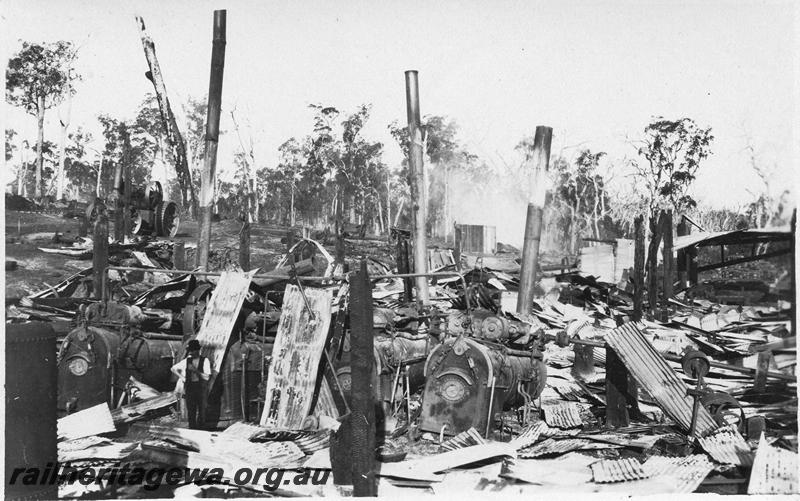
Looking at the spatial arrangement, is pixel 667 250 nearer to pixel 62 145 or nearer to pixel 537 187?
pixel 537 187

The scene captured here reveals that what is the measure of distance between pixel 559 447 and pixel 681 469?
1.51 metres

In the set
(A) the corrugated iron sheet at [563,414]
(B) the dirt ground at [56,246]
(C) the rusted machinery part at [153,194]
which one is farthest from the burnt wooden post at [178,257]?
(A) the corrugated iron sheet at [563,414]

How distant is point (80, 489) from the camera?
6805 millimetres

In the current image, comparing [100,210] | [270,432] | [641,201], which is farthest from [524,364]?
[641,201]

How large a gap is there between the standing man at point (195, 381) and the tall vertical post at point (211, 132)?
567cm

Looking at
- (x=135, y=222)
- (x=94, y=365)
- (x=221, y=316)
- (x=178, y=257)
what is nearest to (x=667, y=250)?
(x=221, y=316)

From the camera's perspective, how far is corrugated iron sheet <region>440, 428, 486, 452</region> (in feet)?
27.1

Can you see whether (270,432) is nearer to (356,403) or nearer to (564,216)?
(356,403)

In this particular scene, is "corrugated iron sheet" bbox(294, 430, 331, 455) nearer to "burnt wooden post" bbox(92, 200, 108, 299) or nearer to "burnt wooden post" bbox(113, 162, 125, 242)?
"burnt wooden post" bbox(92, 200, 108, 299)

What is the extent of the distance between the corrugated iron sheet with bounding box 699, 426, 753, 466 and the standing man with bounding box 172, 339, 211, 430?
6423mm

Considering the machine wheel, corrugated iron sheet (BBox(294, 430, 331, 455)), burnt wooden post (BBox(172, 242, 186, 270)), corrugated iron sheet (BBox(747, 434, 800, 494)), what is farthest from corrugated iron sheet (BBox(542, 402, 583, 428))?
the machine wheel

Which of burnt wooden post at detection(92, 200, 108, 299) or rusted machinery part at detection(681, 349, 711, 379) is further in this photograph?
burnt wooden post at detection(92, 200, 108, 299)

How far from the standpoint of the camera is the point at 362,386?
602 cm

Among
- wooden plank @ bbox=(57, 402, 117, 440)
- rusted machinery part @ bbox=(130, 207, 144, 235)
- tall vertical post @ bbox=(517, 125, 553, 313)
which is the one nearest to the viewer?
wooden plank @ bbox=(57, 402, 117, 440)
